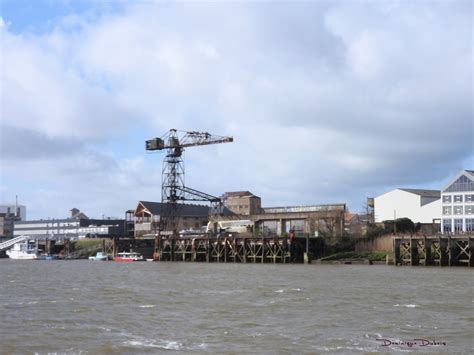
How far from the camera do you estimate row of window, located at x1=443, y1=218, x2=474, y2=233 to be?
9144 cm

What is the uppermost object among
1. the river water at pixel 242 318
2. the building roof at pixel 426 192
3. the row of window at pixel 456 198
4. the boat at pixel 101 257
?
the building roof at pixel 426 192

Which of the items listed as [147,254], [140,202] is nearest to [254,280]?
[147,254]

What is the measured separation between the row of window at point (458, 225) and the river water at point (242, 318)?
50679 mm

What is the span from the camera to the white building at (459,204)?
91.8m

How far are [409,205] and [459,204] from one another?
37.2ft

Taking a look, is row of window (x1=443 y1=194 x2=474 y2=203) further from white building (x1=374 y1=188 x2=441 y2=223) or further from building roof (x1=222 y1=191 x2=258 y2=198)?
building roof (x1=222 y1=191 x2=258 y2=198)

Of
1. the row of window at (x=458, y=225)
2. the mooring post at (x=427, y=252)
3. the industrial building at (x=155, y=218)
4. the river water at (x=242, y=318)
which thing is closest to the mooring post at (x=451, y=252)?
the mooring post at (x=427, y=252)

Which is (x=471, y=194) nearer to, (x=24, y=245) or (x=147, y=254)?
(x=147, y=254)

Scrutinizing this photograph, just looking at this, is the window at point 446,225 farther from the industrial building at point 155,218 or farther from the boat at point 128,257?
the industrial building at point 155,218

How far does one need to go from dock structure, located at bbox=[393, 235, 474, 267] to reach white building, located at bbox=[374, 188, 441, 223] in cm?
2612

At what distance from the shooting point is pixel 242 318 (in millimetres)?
27484

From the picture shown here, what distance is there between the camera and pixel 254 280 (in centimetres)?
4944

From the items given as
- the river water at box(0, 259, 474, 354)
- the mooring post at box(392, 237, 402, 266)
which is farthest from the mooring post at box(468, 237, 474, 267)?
the river water at box(0, 259, 474, 354)

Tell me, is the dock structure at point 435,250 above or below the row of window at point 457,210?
below
